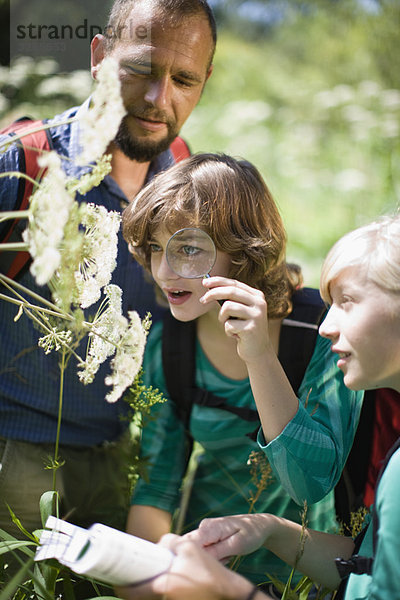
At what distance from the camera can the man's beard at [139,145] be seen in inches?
76.2

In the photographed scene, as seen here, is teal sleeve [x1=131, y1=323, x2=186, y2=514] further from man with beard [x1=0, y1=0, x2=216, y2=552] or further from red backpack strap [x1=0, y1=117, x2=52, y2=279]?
red backpack strap [x1=0, y1=117, x2=52, y2=279]

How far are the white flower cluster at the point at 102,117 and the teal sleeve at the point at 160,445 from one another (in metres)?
1.05

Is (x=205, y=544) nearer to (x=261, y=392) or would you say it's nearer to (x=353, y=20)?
(x=261, y=392)

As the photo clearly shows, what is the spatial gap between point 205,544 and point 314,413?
47 centimetres

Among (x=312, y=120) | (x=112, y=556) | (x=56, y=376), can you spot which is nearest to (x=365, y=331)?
(x=112, y=556)

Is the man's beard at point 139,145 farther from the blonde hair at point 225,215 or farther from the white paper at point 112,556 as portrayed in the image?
the white paper at point 112,556

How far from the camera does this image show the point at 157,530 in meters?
1.81

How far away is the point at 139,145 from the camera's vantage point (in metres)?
1.96

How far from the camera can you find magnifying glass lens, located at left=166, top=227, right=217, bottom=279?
5.14ft

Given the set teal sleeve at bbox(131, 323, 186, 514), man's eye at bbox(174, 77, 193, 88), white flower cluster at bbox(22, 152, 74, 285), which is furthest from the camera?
teal sleeve at bbox(131, 323, 186, 514)

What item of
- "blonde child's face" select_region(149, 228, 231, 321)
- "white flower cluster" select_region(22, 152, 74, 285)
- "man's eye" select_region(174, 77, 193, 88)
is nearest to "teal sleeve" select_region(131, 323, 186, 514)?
"blonde child's face" select_region(149, 228, 231, 321)

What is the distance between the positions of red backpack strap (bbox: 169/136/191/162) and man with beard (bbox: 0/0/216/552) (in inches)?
1.5

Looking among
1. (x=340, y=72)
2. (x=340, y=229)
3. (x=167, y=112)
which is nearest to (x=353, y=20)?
(x=340, y=72)

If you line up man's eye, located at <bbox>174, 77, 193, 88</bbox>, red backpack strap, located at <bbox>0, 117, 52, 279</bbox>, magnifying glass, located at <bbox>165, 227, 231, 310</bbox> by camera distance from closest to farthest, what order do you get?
magnifying glass, located at <bbox>165, 227, 231, 310</bbox>, red backpack strap, located at <bbox>0, 117, 52, 279</bbox>, man's eye, located at <bbox>174, 77, 193, 88</bbox>
